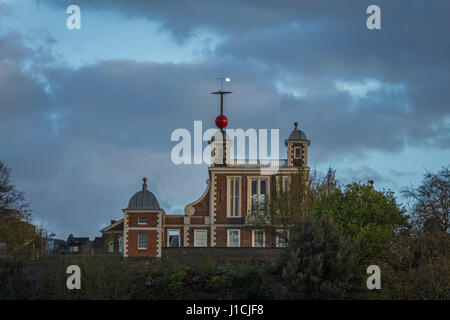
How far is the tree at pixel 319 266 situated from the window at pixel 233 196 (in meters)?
35.4

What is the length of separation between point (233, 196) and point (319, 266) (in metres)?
37.1

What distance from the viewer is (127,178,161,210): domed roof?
59344 millimetres

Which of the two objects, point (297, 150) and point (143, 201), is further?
point (297, 150)

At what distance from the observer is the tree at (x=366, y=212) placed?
40.6 m

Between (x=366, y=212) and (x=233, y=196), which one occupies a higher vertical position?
(x=233, y=196)

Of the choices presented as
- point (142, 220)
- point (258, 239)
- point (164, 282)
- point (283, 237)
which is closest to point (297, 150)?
point (258, 239)

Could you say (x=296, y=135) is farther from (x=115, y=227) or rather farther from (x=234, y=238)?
(x=115, y=227)

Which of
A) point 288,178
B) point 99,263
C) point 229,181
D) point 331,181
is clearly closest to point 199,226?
point 229,181

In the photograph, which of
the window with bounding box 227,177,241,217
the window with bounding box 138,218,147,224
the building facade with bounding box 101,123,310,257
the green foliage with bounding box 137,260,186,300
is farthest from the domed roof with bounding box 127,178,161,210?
the green foliage with bounding box 137,260,186,300

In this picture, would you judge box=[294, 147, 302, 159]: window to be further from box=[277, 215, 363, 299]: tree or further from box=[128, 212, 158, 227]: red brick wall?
box=[277, 215, 363, 299]: tree

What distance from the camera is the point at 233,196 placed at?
219 ft

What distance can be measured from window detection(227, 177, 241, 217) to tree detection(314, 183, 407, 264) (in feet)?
71.5
